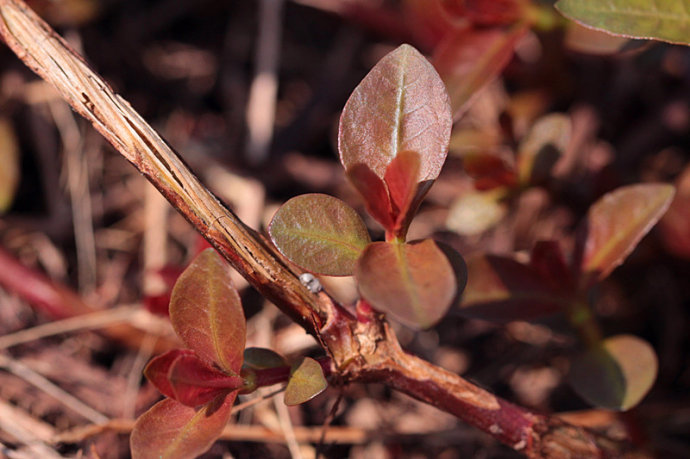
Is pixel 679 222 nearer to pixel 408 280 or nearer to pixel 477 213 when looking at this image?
pixel 477 213


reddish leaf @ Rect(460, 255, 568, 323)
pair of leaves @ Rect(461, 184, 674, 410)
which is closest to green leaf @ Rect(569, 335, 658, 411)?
pair of leaves @ Rect(461, 184, 674, 410)

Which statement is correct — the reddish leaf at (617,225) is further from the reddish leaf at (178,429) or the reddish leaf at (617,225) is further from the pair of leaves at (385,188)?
the reddish leaf at (178,429)

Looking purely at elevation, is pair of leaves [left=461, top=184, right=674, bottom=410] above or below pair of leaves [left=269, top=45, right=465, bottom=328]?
below

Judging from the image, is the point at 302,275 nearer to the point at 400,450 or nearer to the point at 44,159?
the point at 400,450

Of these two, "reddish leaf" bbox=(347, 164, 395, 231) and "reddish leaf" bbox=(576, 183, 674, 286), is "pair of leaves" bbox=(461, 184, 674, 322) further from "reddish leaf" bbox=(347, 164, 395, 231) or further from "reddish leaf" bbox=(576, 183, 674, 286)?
"reddish leaf" bbox=(347, 164, 395, 231)

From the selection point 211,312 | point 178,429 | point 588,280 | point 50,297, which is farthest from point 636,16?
point 50,297

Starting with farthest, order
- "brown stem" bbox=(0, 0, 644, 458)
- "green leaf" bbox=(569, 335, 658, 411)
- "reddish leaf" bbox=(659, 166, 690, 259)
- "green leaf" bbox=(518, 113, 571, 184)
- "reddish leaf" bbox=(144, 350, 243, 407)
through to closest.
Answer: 1. "reddish leaf" bbox=(659, 166, 690, 259)
2. "green leaf" bbox=(518, 113, 571, 184)
3. "green leaf" bbox=(569, 335, 658, 411)
4. "brown stem" bbox=(0, 0, 644, 458)
5. "reddish leaf" bbox=(144, 350, 243, 407)

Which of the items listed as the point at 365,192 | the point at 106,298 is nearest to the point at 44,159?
the point at 106,298
